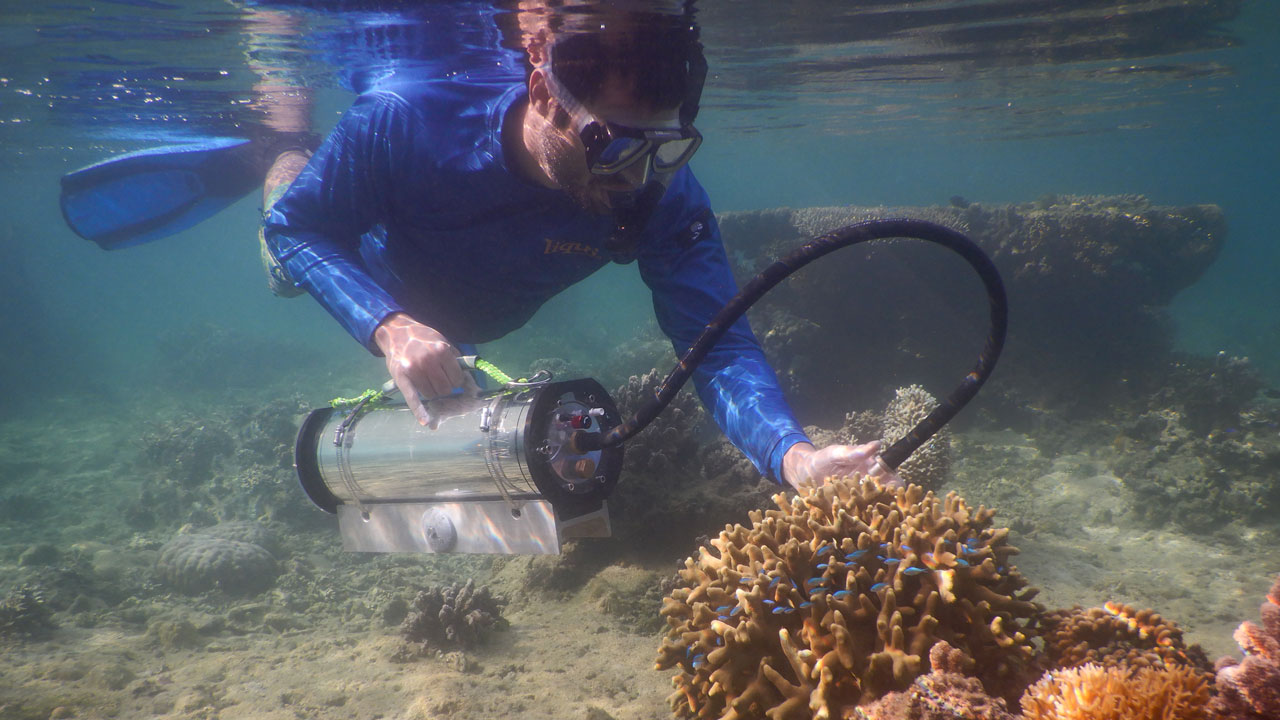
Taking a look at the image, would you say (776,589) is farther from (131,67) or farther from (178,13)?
(131,67)

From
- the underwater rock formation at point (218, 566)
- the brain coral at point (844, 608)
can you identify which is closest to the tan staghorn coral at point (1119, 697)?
the brain coral at point (844, 608)

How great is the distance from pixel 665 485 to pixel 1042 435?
7760 mm

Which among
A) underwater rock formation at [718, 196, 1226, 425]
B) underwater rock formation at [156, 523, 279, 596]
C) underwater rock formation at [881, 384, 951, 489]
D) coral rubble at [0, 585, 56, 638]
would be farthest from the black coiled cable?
underwater rock formation at [718, 196, 1226, 425]

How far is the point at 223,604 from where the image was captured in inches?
267

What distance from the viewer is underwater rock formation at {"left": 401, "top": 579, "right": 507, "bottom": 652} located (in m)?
3.65

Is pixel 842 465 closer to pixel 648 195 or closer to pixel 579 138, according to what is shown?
pixel 648 195

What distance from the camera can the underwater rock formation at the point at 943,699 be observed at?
1.79 m

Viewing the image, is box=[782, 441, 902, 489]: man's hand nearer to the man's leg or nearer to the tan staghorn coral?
the tan staghorn coral

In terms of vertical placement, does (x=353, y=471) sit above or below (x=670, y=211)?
below

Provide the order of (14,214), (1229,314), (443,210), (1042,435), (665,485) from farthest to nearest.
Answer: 1. (14,214)
2. (1229,314)
3. (1042,435)
4. (665,485)
5. (443,210)

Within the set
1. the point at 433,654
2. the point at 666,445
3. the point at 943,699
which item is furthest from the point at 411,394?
the point at 666,445

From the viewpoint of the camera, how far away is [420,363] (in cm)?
255

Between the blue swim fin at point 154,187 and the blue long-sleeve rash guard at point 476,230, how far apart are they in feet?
17.1

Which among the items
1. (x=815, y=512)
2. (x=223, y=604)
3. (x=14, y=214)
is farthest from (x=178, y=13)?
(x=14, y=214)
